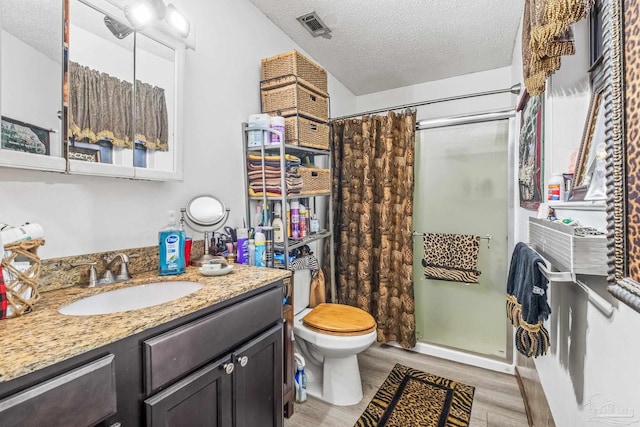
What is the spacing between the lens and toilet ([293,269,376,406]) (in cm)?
171

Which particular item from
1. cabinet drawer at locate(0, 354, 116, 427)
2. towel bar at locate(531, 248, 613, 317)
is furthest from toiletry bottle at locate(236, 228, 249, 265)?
towel bar at locate(531, 248, 613, 317)

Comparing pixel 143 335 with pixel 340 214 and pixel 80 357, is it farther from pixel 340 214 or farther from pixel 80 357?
pixel 340 214

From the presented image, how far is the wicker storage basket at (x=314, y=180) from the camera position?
1894 millimetres

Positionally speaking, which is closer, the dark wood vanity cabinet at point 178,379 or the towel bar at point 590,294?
the dark wood vanity cabinet at point 178,379

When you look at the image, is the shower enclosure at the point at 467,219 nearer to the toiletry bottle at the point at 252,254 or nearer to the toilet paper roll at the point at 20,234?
the toiletry bottle at the point at 252,254

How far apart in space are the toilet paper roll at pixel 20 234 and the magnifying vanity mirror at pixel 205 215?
59cm

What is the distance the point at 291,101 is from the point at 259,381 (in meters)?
1.46

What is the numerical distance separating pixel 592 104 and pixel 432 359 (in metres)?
2.04

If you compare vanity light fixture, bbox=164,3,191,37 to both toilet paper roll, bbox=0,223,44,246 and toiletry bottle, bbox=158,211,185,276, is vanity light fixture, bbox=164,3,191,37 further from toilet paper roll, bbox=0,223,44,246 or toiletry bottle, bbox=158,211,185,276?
toilet paper roll, bbox=0,223,44,246

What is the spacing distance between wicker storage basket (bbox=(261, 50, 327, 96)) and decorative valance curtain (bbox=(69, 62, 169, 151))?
28.8 inches

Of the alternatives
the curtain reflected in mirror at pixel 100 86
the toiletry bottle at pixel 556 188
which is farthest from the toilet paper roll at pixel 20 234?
the toiletry bottle at pixel 556 188

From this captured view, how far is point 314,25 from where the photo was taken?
1955mm

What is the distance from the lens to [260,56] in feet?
6.22

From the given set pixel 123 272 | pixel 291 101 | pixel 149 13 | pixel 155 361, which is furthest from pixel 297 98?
pixel 155 361
